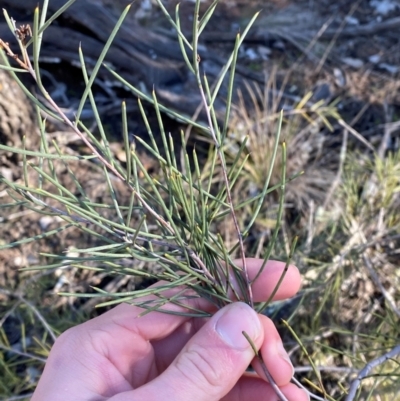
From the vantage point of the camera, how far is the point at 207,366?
0.64 m

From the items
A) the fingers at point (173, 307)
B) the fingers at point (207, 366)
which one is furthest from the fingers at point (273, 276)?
the fingers at point (207, 366)

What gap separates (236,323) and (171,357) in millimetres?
284

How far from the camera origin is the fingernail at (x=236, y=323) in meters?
0.59

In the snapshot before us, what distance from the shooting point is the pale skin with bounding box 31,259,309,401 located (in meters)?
0.62

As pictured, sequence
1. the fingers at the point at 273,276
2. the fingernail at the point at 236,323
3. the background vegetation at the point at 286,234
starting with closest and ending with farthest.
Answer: the fingernail at the point at 236,323 → the fingers at the point at 273,276 → the background vegetation at the point at 286,234

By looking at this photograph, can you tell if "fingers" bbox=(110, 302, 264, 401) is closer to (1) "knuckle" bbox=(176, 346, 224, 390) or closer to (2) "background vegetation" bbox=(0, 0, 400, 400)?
(1) "knuckle" bbox=(176, 346, 224, 390)

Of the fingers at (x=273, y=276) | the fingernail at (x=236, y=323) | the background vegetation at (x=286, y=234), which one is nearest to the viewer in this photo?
the fingernail at (x=236, y=323)

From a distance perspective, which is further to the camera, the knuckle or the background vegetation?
the background vegetation

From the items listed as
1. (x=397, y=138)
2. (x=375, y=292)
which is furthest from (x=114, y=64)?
(x=375, y=292)

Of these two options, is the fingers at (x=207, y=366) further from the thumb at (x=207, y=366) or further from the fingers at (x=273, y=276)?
the fingers at (x=273, y=276)

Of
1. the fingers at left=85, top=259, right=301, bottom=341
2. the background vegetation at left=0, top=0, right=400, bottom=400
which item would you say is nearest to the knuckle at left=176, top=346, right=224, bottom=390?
the fingers at left=85, top=259, right=301, bottom=341

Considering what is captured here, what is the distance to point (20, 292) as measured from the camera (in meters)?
1.25

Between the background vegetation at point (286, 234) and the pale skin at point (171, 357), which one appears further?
the background vegetation at point (286, 234)

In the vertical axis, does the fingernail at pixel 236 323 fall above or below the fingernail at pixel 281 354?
above
